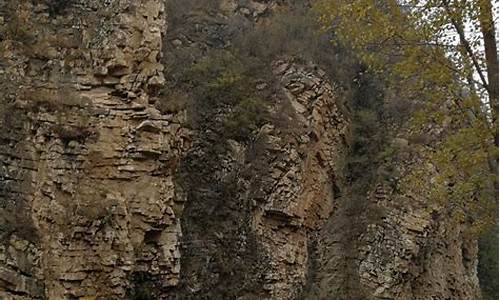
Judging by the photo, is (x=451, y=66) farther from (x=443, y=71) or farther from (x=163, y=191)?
(x=163, y=191)

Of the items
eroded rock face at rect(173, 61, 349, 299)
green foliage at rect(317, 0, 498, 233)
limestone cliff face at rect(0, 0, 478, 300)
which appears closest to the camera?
green foliage at rect(317, 0, 498, 233)

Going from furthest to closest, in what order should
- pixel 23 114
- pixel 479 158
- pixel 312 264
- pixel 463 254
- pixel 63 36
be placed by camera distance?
pixel 463 254 < pixel 312 264 < pixel 63 36 < pixel 23 114 < pixel 479 158

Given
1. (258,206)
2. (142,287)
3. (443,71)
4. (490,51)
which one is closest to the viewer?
(490,51)

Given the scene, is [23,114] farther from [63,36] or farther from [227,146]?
[227,146]

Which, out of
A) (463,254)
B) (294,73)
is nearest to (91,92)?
(294,73)

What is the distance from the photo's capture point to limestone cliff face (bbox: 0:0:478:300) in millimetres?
9805

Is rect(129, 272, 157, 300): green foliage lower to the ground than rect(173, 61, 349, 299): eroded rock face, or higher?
lower

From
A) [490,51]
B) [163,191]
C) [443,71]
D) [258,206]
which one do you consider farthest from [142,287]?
[490,51]

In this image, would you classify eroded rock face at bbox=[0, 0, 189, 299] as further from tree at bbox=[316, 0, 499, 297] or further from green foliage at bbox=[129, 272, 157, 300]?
tree at bbox=[316, 0, 499, 297]

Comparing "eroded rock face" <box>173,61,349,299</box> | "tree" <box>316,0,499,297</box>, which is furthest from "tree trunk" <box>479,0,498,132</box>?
"eroded rock face" <box>173,61,349,299</box>

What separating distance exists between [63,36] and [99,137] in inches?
79.7

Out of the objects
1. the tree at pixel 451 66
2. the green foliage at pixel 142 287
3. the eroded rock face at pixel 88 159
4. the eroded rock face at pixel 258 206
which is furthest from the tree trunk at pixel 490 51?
the eroded rock face at pixel 258 206

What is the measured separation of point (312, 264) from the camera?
14.6m

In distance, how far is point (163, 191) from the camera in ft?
35.1
